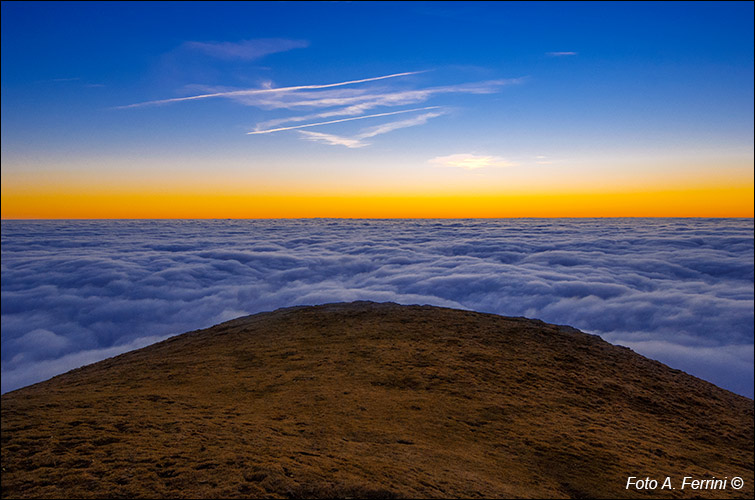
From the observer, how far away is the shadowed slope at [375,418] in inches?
149

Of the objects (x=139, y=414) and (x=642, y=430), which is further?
(x=642, y=430)

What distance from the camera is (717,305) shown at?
22.2 m

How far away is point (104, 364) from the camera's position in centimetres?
973

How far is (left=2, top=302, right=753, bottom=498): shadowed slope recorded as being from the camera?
12.4 ft

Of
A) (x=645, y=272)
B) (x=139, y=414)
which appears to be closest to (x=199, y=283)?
(x=139, y=414)

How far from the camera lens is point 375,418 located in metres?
5.80

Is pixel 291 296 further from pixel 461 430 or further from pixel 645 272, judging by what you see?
pixel 645 272

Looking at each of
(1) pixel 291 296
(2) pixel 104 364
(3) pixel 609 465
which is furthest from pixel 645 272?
(2) pixel 104 364

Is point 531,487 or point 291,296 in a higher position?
point 531,487

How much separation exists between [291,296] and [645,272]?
87.4 ft

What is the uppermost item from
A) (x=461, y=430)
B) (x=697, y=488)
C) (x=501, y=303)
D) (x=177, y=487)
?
(x=177, y=487)

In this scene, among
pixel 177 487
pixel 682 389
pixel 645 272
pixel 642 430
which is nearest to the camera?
pixel 177 487

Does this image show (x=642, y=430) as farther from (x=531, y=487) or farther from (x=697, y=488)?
(x=531, y=487)

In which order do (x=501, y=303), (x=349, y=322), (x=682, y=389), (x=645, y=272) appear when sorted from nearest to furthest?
(x=682, y=389) → (x=349, y=322) → (x=501, y=303) → (x=645, y=272)
